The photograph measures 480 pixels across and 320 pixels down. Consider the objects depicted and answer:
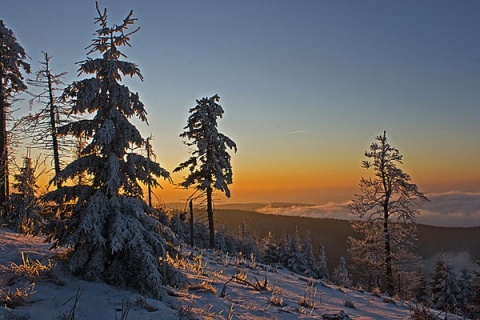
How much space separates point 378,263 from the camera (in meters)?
24.8

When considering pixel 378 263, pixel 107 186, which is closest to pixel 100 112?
pixel 107 186

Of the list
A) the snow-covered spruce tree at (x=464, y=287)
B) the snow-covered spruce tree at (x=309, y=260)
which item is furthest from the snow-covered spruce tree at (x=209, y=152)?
the snow-covered spruce tree at (x=309, y=260)

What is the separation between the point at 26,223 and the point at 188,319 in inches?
453

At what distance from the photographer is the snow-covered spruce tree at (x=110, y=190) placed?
22.1 feet

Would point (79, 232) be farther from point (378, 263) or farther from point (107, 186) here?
point (378, 263)

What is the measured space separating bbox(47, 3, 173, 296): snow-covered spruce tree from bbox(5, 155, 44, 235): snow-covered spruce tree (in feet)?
24.2

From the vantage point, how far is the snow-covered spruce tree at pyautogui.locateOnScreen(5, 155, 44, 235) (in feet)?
45.4

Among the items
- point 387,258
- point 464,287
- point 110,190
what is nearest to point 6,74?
point 110,190

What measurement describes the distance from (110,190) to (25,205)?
10245mm

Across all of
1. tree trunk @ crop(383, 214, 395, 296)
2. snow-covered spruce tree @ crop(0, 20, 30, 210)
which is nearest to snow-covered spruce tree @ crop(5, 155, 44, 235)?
snow-covered spruce tree @ crop(0, 20, 30, 210)

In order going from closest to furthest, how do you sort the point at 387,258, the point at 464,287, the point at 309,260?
the point at 387,258
the point at 464,287
the point at 309,260

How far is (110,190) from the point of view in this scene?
7215mm

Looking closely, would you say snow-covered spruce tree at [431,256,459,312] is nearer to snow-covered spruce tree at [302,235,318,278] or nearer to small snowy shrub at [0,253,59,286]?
snow-covered spruce tree at [302,235,318,278]

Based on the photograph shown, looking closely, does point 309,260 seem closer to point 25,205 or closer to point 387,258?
point 387,258
